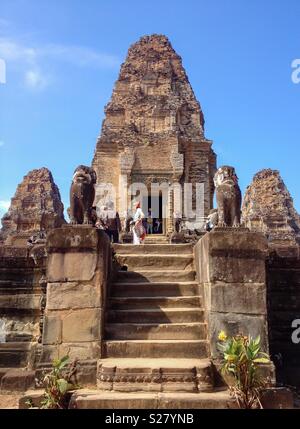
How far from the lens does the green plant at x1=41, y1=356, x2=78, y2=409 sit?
4598 millimetres

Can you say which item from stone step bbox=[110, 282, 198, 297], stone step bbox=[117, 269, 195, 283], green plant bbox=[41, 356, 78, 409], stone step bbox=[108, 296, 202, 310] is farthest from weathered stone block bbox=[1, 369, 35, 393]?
stone step bbox=[117, 269, 195, 283]

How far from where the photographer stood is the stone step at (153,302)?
243 inches

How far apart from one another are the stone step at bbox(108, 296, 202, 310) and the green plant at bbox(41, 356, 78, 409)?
51.4 inches

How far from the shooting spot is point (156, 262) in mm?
7309

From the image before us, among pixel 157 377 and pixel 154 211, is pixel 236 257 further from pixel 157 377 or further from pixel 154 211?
pixel 154 211

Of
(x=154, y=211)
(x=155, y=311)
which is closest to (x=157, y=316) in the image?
(x=155, y=311)

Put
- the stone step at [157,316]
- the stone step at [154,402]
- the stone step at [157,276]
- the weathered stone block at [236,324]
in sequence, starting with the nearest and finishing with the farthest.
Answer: the stone step at [154,402], the weathered stone block at [236,324], the stone step at [157,316], the stone step at [157,276]

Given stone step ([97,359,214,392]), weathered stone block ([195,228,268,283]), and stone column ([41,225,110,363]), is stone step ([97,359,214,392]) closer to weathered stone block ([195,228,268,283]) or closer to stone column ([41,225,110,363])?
stone column ([41,225,110,363])

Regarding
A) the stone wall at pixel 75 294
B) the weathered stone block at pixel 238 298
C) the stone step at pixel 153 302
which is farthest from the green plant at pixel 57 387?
the weathered stone block at pixel 238 298

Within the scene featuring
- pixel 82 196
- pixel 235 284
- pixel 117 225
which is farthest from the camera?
pixel 117 225

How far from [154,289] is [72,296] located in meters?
1.44

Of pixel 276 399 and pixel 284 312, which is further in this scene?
pixel 284 312

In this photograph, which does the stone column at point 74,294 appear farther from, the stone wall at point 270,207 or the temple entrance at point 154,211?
the stone wall at point 270,207

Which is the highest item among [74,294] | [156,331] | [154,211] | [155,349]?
[154,211]
